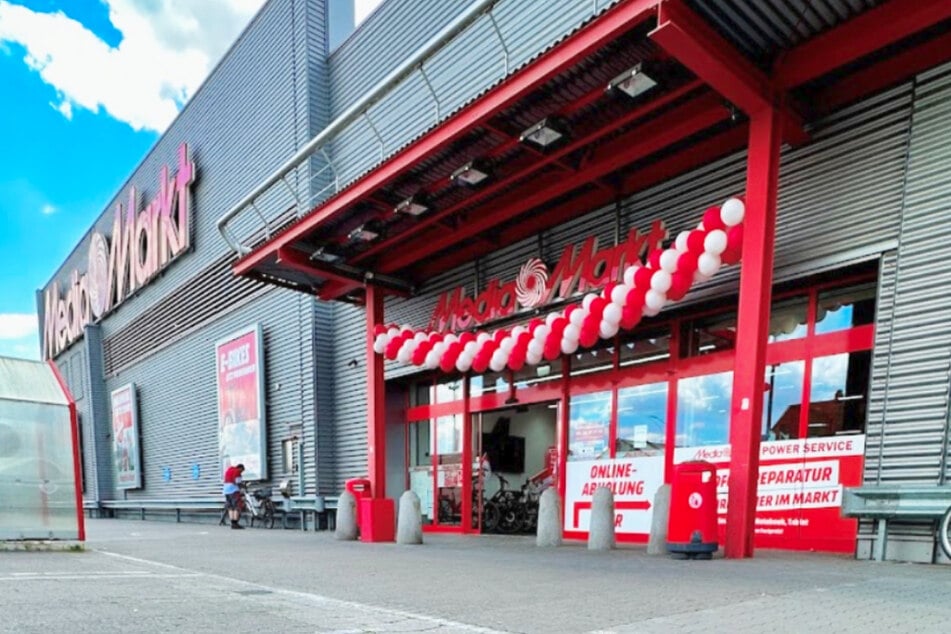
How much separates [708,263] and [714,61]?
2.09 metres

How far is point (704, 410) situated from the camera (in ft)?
29.3

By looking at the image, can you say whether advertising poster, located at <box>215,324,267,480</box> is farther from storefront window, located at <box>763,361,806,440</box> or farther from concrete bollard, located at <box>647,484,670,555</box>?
storefront window, located at <box>763,361,806,440</box>

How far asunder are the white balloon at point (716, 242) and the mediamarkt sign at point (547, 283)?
1.53 meters

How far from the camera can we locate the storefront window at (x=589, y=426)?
403 inches

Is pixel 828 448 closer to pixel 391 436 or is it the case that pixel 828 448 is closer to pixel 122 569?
pixel 122 569

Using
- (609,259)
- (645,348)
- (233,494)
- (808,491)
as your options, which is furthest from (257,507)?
(808,491)

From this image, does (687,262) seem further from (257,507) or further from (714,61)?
(257,507)

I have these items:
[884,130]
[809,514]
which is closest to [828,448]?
[809,514]

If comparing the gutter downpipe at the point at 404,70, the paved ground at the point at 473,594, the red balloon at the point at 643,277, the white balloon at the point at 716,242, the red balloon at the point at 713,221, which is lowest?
the paved ground at the point at 473,594

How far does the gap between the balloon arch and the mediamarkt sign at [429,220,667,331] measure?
53cm

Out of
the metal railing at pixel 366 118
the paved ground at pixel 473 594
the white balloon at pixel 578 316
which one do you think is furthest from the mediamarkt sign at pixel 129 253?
the white balloon at pixel 578 316

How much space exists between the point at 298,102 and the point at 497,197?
8170 millimetres

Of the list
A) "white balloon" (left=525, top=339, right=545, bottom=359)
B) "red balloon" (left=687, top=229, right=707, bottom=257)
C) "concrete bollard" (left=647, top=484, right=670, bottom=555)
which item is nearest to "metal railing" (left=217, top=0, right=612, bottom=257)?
"red balloon" (left=687, top=229, right=707, bottom=257)

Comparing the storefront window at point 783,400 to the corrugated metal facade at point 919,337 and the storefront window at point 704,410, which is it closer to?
the storefront window at point 704,410
